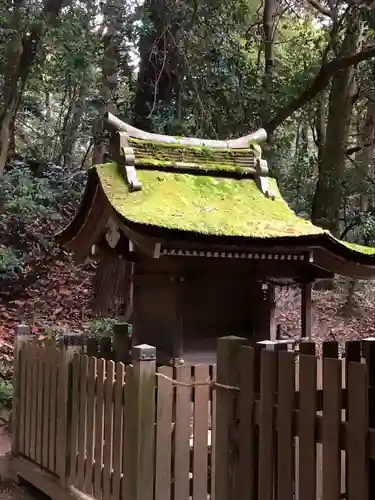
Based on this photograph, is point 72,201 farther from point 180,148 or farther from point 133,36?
point 180,148

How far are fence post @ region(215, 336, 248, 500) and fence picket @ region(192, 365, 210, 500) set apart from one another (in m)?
0.45

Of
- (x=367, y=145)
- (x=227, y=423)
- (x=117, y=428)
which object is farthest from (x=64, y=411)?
(x=367, y=145)

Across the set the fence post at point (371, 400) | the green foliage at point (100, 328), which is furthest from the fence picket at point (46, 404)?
the green foliage at point (100, 328)

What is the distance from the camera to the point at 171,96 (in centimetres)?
1151

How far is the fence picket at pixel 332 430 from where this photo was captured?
2580 millimetres

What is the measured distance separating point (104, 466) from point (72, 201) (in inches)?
456

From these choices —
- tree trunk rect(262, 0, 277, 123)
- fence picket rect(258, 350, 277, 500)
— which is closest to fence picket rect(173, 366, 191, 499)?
fence picket rect(258, 350, 277, 500)

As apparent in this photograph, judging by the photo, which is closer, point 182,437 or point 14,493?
point 182,437

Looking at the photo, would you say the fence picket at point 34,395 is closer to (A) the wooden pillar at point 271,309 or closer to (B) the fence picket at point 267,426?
(A) the wooden pillar at point 271,309

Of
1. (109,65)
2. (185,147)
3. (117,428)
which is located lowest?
(117,428)

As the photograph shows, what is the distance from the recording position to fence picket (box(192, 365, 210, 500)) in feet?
12.4

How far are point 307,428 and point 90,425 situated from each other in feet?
7.72

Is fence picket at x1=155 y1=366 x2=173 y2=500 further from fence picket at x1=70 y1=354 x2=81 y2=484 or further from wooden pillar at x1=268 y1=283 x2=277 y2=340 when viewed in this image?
wooden pillar at x1=268 y1=283 x2=277 y2=340

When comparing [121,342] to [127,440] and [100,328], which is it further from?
[100,328]
